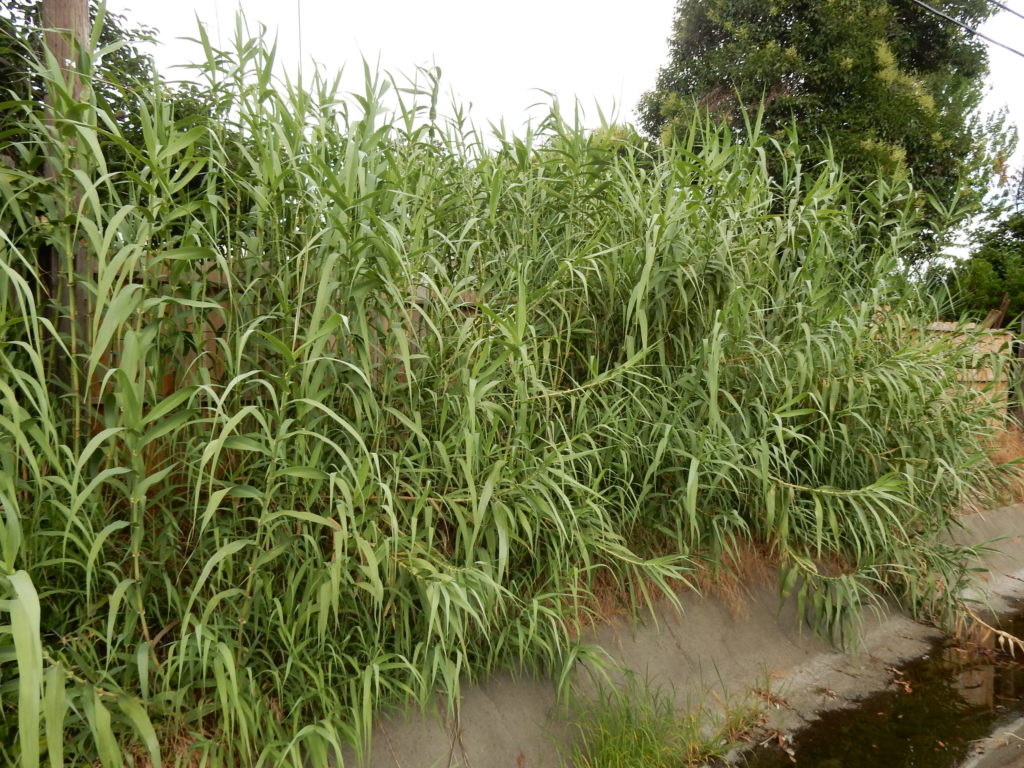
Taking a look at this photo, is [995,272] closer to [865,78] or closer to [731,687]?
[865,78]

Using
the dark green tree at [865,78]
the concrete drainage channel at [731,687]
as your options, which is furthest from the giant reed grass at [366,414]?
the dark green tree at [865,78]

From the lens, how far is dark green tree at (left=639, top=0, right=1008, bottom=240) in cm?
A: 731

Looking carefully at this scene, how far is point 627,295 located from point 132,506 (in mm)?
1875

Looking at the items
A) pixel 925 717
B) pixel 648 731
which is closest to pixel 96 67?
pixel 648 731

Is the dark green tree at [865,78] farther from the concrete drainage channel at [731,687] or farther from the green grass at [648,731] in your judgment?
the green grass at [648,731]

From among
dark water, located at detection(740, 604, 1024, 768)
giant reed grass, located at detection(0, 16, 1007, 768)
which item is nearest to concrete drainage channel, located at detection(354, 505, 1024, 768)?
dark water, located at detection(740, 604, 1024, 768)

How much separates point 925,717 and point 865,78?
6967mm

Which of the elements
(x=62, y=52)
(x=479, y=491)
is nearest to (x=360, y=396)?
(x=479, y=491)

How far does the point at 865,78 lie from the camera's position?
7488 mm

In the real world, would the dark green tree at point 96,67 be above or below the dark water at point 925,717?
above

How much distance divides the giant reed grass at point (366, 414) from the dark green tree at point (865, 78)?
16.1 feet

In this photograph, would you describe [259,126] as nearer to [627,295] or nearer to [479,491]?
[479,491]

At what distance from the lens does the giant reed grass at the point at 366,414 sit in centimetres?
156

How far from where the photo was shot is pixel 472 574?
1894 millimetres
